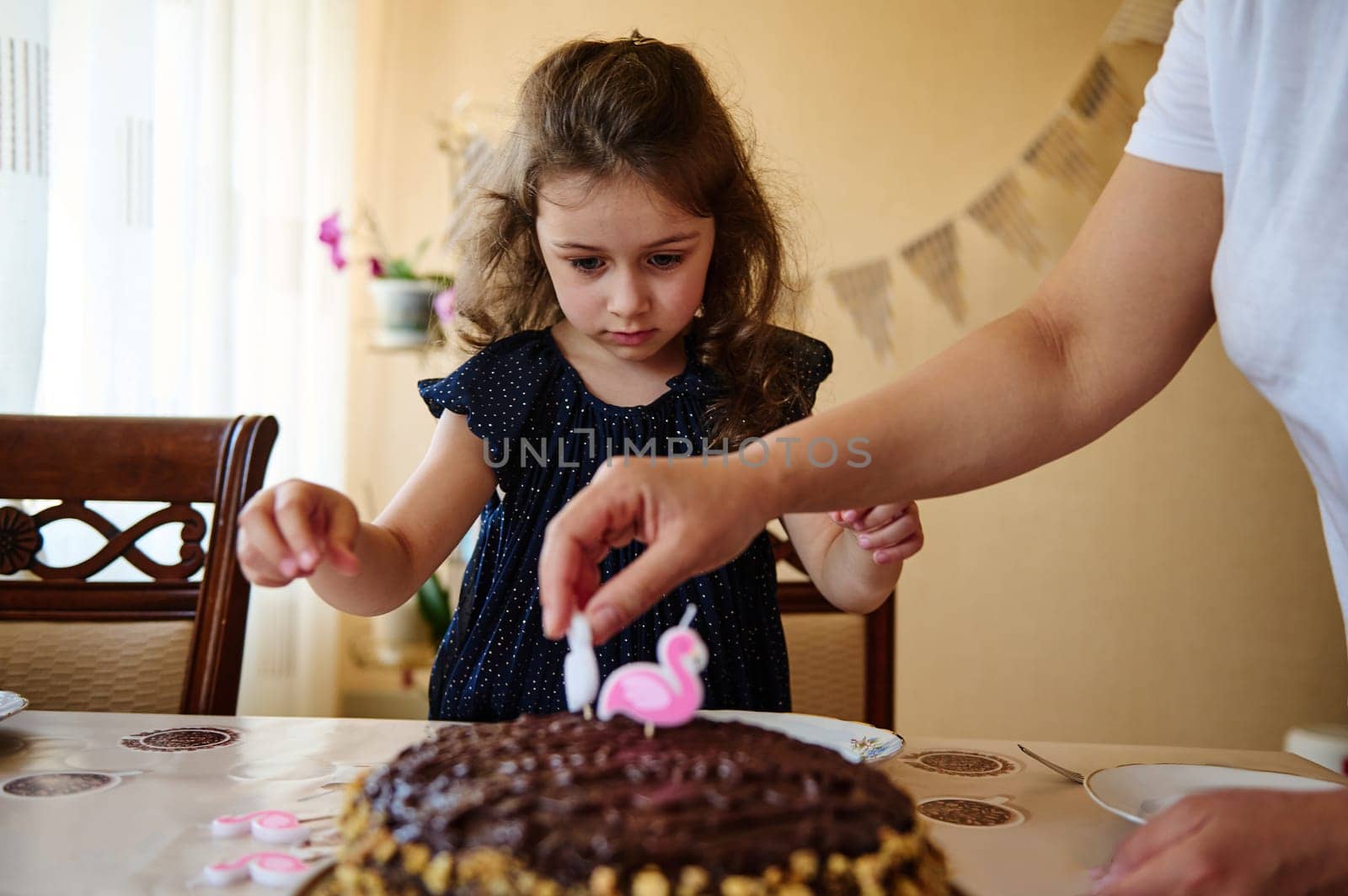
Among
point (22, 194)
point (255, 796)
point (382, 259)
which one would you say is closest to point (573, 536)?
point (255, 796)

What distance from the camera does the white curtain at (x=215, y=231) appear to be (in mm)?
1692

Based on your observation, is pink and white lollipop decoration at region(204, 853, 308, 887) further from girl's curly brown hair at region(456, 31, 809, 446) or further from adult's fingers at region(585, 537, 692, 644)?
girl's curly brown hair at region(456, 31, 809, 446)

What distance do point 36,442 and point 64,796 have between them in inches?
22.2

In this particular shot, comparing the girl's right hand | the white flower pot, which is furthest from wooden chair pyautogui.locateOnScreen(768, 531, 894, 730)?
the white flower pot

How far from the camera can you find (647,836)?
552mm

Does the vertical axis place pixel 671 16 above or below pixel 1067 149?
above

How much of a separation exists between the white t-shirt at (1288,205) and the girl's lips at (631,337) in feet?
1.81

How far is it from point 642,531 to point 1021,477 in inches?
81.9

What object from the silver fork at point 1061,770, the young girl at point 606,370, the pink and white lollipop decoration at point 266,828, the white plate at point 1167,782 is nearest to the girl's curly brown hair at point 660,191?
the young girl at point 606,370

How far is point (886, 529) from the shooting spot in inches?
44.3

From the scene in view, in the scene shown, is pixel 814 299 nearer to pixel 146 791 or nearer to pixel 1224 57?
pixel 1224 57

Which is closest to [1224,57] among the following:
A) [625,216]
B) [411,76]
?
[625,216]

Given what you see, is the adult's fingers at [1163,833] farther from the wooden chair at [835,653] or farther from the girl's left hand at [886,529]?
the wooden chair at [835,653]

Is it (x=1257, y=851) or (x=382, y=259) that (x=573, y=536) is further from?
(x=382, y=259)
